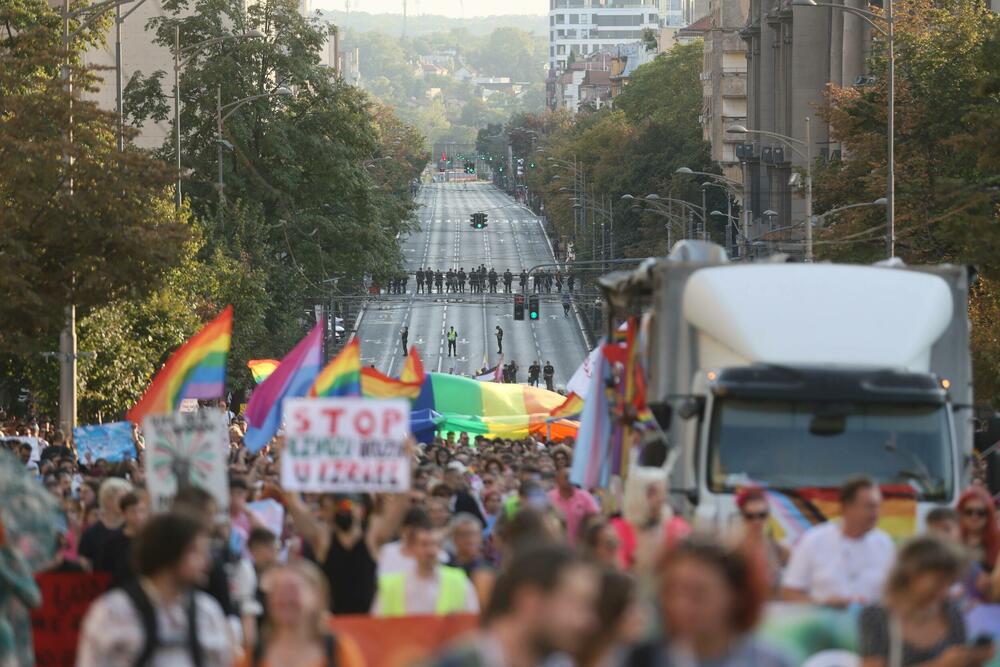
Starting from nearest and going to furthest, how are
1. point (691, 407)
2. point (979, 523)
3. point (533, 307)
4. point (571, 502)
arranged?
point (979, 523), point (691, 407), point (571, 502), point (533, 307)

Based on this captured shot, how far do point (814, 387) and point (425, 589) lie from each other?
233 inches

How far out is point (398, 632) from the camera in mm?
9875

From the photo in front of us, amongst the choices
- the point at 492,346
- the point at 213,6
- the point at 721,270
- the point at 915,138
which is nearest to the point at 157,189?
the point at 721,270

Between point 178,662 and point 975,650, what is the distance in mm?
2863

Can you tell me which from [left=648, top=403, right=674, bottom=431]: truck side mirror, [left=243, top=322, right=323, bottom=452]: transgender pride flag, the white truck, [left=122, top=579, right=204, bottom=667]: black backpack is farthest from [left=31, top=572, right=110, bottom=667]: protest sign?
[left=243, top=322, right=323, bottom=452]: transgender pride flag

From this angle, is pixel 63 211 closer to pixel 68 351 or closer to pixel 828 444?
pixel 68 351

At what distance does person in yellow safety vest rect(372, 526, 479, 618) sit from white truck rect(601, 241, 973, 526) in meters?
5.12

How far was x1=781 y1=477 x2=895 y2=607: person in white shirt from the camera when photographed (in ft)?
35.3

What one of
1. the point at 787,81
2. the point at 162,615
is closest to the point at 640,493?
the point at 162,615

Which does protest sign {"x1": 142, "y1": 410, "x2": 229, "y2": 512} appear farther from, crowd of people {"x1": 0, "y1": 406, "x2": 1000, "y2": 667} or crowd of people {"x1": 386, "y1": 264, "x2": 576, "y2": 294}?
crowd of people {"x1": 386, "y1": 264, "x2": 576, "y2": 294}

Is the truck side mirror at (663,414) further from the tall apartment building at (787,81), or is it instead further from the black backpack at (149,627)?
the tall apartment building at (787,81)

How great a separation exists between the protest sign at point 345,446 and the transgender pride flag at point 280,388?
28.8 feet

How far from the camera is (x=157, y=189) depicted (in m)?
34.3

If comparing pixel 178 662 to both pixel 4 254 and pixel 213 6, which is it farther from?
pixel 213 6
